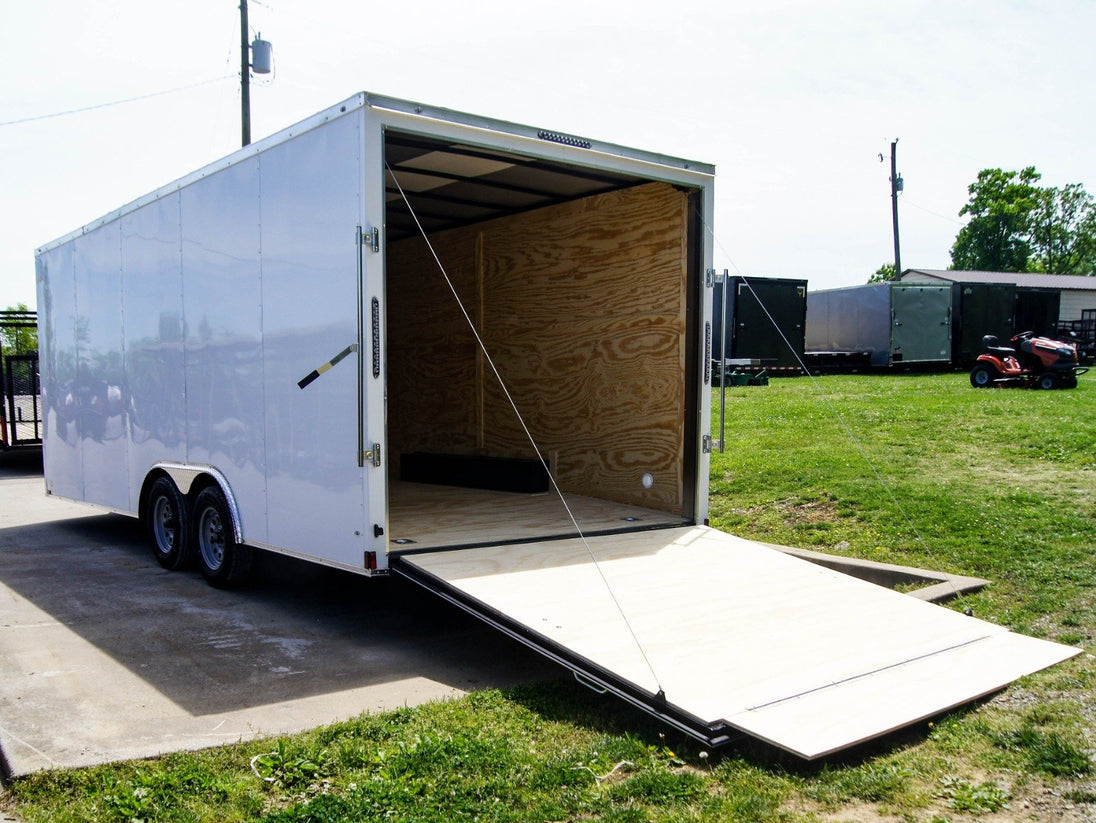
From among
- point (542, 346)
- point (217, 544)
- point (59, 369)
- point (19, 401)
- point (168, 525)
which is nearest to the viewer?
point (217, 544)

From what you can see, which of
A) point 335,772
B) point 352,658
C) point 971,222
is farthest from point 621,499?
point 971,222

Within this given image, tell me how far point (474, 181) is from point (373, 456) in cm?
347

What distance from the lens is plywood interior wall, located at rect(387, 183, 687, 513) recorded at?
7.29 meters

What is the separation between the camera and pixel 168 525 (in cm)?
788

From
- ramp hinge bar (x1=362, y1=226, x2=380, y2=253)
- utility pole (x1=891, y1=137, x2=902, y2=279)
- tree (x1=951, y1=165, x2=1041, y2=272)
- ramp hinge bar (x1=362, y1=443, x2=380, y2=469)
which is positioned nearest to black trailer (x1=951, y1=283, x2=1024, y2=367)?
utility pole (x1=891, y1=137, x2=902, y2=279)

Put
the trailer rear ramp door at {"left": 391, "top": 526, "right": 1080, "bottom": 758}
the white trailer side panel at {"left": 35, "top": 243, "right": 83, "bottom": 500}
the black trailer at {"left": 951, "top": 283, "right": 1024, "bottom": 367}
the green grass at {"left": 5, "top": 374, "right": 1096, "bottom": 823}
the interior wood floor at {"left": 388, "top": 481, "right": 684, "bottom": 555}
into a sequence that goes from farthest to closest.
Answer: the black trailer at {"left": 951, "top": 283, "right": 1024, "bottom": 367} → the white trailer side panel at {"left": 35, "top": 243, "right": 83, "bottom": 500} → the interior wood floor at {"left": 388, "top": 481, "right": 684, "bottom": 555} → the trailer rear ramp door at {"left": 391, "top": 526, "right": 1080, "bottom": 758} → the green grass at {"left": 5, "top": 374, "right": 1096, "bottom": 823}

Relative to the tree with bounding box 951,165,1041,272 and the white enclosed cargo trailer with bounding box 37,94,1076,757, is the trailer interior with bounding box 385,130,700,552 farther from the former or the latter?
the tree with bounding box 951,165,1041,272

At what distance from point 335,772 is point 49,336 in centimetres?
782

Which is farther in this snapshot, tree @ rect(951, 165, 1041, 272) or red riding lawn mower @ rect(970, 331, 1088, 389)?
tree @ rect(951, 165, 1041, 272)

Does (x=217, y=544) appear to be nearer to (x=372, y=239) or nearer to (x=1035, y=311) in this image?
(x=372, y=239)

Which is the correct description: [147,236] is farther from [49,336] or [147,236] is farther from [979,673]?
[979,673]

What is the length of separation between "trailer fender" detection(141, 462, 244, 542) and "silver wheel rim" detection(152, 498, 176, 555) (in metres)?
0.20

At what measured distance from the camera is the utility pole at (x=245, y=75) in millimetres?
17891

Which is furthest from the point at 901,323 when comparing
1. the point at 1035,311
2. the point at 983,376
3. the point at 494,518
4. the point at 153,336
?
the point at 153,336
